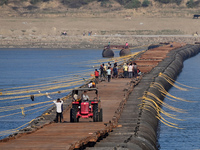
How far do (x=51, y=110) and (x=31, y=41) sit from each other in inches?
5384

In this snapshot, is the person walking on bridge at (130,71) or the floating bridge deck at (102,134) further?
the person walking on bridge at (130,71)

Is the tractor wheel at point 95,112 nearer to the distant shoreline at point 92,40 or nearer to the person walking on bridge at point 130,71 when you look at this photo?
the person walking on bridge at point 130,71

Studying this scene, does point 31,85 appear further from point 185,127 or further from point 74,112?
point 74,112

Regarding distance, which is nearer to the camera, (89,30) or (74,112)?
(74,112)

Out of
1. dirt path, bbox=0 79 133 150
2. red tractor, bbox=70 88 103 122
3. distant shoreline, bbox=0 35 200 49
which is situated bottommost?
distant shoreline, bbox=0 35 200 49

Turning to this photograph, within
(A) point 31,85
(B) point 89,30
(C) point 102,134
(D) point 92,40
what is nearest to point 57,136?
(C) point 102,134

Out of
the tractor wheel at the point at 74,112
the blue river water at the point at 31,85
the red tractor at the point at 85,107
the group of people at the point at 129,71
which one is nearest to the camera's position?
the red tractor at the point at 85,107

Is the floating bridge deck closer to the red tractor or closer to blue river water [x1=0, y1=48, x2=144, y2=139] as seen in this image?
the red tractor

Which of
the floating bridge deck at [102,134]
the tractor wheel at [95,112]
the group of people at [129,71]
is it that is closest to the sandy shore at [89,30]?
the group of people at [129,71]

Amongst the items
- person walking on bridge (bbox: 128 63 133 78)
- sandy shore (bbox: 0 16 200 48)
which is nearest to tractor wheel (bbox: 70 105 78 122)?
person walking on bridge (bbox: 128 63 133 78)

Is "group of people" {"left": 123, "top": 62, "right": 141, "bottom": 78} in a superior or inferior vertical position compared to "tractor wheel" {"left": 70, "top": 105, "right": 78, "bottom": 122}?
inferior

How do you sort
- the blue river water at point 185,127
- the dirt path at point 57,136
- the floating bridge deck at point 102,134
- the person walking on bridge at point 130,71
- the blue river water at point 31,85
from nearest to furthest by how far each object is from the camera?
1. the dirt path at point 57,136
2. the floating bridge deck at point 102,134
3. the blue river water at point 185,127
4. the blue river water at point 31,85
5. the person walking on bridge at point 130,71

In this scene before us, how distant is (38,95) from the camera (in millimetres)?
68375

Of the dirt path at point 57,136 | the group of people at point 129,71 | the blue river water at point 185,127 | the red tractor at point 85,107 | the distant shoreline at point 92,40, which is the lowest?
the distant shoreline at point 92,40
